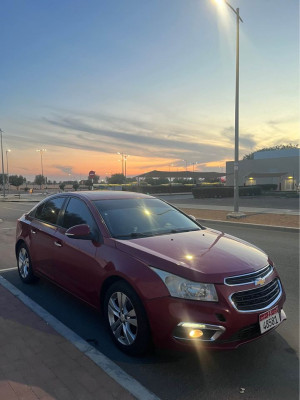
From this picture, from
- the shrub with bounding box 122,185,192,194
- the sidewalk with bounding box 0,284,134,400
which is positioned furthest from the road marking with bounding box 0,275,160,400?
the shrub with bounding box 122,185,192,194

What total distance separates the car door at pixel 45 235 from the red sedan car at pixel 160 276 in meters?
0.05

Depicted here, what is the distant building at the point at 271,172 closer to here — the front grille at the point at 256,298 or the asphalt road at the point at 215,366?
the asphalt road at the point at 215,366

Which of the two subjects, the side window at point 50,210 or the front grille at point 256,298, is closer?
the front grille at point 256,298

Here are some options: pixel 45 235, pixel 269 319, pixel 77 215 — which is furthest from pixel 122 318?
pixel 45 235

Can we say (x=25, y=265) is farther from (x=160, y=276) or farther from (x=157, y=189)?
(x=157, y=189)

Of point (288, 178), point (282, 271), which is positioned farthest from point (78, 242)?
point (288, 178)

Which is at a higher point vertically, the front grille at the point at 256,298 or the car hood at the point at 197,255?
the car hood at the point at 197,255

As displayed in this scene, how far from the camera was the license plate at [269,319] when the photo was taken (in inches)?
115

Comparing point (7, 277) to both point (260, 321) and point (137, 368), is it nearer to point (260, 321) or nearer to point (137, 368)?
point (137, 368)

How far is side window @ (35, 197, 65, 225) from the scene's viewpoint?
4875 millimetres

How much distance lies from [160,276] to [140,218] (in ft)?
4.43

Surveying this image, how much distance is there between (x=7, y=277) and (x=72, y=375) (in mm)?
3459

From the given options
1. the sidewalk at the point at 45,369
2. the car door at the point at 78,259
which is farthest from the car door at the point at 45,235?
the sidewalk at the point at 45,369

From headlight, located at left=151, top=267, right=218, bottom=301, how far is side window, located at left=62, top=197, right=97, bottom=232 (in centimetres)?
137
